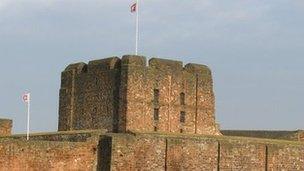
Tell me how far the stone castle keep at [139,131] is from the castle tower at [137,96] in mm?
54

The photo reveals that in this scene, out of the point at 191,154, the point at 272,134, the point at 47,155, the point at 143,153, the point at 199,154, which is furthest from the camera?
the point at 272,134

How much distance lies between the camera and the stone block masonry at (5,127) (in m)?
42.3

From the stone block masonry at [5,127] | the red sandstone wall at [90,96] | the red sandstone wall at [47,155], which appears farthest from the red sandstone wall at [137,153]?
the stone block masonry at [5,127]

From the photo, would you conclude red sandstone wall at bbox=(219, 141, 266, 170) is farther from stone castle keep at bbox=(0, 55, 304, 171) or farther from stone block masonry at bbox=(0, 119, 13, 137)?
stone block masonry at bbox=(0, 119, 13, 137)

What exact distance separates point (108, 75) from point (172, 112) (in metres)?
4.27

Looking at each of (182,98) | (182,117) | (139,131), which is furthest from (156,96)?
(139,131)

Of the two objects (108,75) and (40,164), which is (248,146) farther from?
(40,164)

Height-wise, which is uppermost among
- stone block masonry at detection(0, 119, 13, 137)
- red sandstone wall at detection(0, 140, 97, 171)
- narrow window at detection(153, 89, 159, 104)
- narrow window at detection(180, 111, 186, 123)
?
narrow window at detection(153, 89, 159, 104)

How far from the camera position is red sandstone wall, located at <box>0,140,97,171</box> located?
3162 centimetres

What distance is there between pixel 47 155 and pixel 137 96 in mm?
10005

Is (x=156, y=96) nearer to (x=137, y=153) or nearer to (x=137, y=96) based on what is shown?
(x=137, y=96)

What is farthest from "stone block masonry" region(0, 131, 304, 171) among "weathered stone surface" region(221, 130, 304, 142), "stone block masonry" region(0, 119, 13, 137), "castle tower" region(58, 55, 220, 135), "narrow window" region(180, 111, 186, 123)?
"weathered stone surface" region(221, 130, 304, 142)

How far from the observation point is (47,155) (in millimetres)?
32625

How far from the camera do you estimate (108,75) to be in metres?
42.5
